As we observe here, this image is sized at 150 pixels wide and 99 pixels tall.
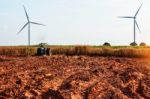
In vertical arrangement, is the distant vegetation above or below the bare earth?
above

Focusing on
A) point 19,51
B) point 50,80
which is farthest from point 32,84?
point 19,51

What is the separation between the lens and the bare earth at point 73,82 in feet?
69.4

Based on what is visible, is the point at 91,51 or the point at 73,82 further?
the point at 91,51

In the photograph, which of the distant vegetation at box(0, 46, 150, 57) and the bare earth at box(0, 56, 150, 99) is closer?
the bare earth at box(0, 56, 150, 99)

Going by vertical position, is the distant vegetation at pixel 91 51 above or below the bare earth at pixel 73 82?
above

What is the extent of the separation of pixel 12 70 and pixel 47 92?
5797 mm

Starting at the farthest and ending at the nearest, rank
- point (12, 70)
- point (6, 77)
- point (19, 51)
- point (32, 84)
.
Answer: point (19, 51), point (12, 70), point (6, 77), point (32, 84)

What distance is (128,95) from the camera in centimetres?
2220

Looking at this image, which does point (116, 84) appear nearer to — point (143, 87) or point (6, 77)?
point (143, 87)

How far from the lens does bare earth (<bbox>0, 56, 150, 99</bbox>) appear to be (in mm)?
21156

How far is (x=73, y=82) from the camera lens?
74.8ft

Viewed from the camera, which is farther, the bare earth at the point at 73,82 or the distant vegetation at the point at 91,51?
the distant vegetation at the point at 91,51

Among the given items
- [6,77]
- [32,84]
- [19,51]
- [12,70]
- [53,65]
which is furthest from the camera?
[19,51]

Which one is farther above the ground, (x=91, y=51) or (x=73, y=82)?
(x=91, y=51)
